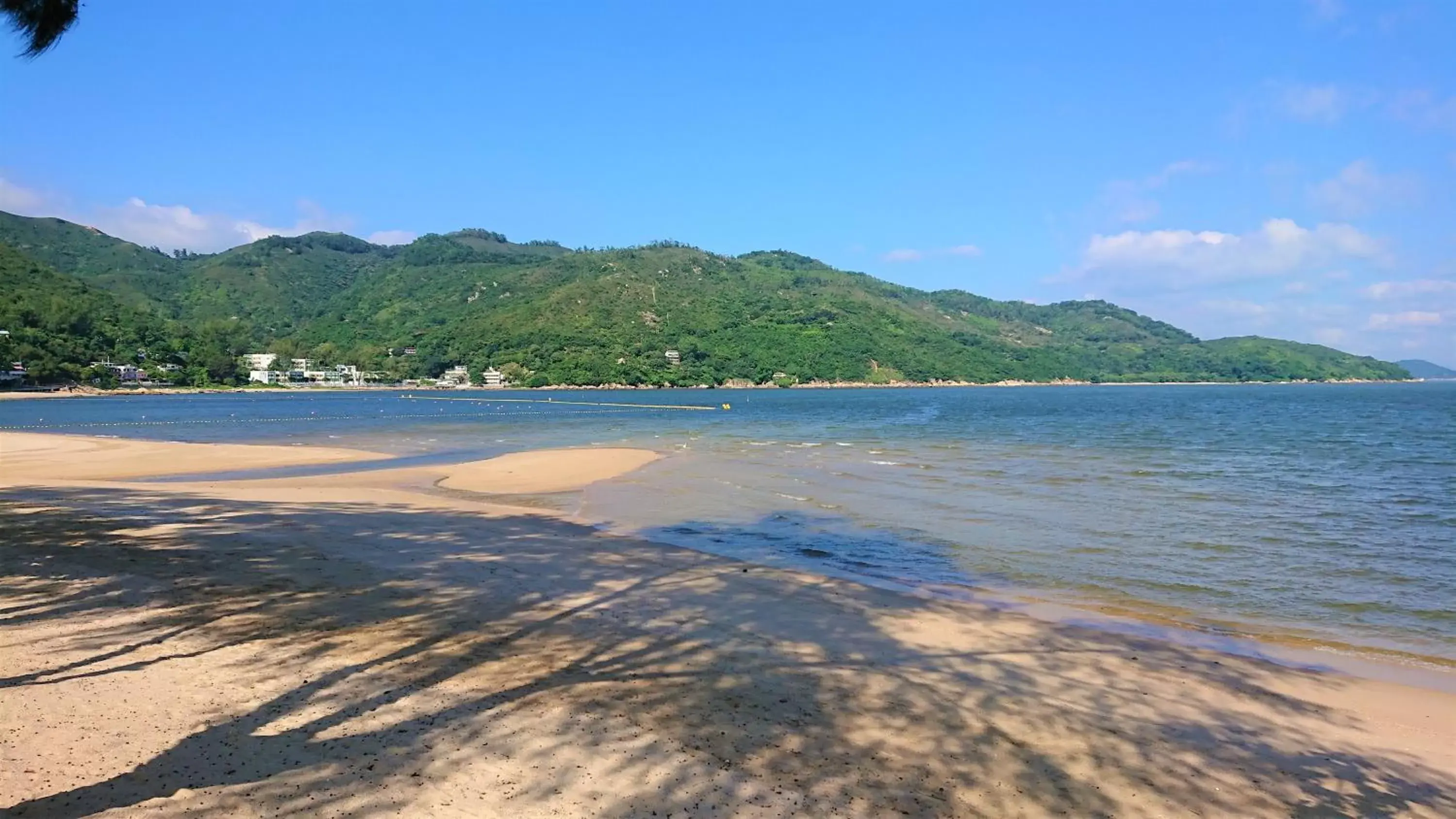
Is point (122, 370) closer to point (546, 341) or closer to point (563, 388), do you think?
point (563, 388)

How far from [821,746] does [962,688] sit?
2.00 meters

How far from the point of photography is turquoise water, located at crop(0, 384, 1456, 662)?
11125 mm

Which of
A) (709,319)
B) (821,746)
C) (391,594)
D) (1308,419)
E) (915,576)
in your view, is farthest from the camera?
(709,319)

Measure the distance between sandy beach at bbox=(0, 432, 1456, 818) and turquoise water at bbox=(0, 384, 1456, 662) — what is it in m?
2.65

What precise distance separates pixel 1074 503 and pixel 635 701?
52.4 feet

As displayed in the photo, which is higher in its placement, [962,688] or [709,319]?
[709,319]

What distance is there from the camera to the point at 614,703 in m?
5.71

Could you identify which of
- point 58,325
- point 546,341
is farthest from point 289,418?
point 546,341

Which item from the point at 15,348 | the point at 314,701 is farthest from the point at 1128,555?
the point at 15,348

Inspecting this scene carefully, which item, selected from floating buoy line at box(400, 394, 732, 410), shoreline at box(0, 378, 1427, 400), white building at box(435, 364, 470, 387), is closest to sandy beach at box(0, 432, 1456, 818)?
floating buoy line at box(400, 394, 732, 410)

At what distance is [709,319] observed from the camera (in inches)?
7215

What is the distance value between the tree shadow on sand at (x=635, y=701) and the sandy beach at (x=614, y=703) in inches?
1.1

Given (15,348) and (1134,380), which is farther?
(1134,380)

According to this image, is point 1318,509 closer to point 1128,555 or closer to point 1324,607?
point 1128,555
